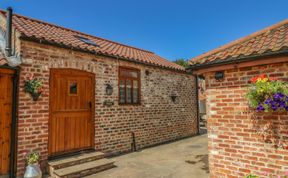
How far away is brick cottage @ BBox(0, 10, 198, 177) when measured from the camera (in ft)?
15.6

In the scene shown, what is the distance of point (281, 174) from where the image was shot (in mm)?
3119

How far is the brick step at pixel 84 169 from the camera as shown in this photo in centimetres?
471

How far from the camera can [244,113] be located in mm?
3529

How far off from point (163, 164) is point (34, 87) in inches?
166

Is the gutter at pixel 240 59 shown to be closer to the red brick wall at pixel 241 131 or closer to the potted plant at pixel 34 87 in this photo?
the red brick wall at pixel 241 131

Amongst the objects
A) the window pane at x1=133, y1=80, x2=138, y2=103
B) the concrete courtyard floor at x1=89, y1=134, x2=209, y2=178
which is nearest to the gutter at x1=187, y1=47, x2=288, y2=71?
the concrete courtyard floor at x1=89, y1=134, x2=209, y2=178

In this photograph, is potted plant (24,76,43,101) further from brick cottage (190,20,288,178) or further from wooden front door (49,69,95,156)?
brick cottage (190,20,288,178)

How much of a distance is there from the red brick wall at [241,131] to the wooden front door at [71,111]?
389cm

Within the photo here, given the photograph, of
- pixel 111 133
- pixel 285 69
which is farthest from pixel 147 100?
pixel 285 69

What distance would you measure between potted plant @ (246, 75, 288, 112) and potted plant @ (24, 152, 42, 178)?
4.83m

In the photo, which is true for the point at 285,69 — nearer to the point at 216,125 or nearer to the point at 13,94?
the point at 216,125

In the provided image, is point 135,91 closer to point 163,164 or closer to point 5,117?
point 163,164

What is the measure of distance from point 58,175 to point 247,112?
439 centimetres

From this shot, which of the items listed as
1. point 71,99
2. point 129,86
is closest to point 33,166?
point 71,99
